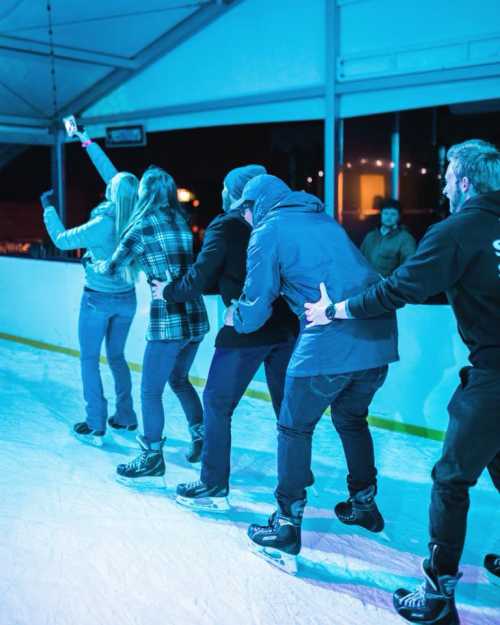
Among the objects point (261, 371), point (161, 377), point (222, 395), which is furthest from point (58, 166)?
point (222, 395)

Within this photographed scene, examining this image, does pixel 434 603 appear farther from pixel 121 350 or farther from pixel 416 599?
pixel 121 350

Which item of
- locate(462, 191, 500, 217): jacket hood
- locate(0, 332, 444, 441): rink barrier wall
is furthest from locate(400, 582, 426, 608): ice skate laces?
locate(0, 332, 444, 441): rink barrier wall

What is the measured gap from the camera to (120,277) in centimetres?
358

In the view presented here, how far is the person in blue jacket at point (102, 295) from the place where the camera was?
3.35 meters

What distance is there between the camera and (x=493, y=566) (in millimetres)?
2404

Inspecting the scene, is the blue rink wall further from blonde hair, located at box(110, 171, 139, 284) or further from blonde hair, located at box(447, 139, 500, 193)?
blonde hair, located at box(447, 139, 500, 193)

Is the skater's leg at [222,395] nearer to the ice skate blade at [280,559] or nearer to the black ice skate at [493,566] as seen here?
the ice skate blade at [280,559]

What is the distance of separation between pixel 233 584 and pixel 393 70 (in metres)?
4.67

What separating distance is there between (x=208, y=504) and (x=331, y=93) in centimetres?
430

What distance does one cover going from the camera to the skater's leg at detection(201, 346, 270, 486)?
269 cm

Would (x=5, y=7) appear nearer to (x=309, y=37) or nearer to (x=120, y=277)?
(x=309, y=37)

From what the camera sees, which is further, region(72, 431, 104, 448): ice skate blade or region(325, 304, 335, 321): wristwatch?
region(72, 431, 104, 448): ice skate blade

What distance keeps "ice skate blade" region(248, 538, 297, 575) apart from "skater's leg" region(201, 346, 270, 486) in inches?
17.1

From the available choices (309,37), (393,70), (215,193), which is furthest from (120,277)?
(215,193)
